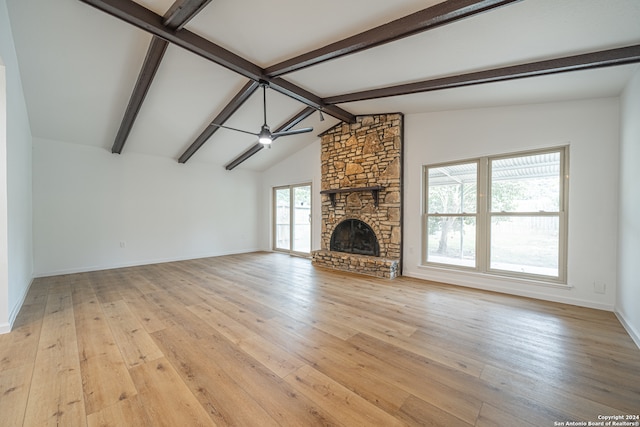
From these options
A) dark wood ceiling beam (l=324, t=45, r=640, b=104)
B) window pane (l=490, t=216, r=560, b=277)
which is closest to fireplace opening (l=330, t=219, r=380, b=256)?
window pane (l=490, t=216, r=560, b=277)

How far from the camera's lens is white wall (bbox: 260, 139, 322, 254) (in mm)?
6805

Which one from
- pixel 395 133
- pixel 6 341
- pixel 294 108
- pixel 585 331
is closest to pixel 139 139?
pixel 294 108

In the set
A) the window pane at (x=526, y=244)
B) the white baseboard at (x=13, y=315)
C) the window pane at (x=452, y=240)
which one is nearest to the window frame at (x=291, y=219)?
the window pane at (x=452, y=240)

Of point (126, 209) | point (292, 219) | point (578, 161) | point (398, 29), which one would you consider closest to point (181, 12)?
point (398, 29)

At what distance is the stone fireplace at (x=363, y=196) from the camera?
513 centimetres

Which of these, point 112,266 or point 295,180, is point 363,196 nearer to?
point 295,180

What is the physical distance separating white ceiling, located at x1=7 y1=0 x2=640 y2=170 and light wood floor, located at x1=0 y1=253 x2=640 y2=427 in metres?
2.88

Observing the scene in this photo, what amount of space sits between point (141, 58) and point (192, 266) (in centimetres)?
417

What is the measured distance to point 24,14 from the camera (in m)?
2.70

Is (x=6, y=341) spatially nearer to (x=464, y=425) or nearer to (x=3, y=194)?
(x=3, y=194)

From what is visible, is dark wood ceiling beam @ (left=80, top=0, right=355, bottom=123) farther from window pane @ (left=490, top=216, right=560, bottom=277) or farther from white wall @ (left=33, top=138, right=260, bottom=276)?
white wall @ (left=33, top=138, right=260, bottom=276)

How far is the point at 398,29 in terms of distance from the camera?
2604 millimetres

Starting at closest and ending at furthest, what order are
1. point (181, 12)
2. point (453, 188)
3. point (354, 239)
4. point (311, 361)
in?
point (311, 361) → point (181, 12) → point (453, 188) → point (354, 239)

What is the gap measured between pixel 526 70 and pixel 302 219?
5730 millimetres
